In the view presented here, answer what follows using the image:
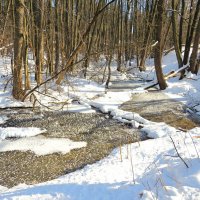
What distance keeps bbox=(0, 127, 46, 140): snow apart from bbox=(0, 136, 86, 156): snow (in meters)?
0.22

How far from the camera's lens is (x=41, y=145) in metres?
6.61

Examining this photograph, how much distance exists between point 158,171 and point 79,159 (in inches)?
77.5

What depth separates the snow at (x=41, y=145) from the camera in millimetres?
6395

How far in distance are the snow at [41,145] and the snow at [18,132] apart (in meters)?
0.22

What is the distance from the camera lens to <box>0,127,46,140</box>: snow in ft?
23.2

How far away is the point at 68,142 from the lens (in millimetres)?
6867

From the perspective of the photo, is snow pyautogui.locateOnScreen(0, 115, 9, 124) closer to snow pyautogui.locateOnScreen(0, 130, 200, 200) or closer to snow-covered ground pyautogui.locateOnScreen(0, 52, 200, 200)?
snow-covered ground pyautogui.locateOnScreen(0, 52, 200, 200)

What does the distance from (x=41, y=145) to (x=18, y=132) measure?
87 centimetres

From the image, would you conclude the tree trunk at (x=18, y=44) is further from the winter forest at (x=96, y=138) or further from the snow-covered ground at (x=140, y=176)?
the snow-covered ground at (x=140, y=176)

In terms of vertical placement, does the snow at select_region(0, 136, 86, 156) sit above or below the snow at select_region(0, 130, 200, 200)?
below

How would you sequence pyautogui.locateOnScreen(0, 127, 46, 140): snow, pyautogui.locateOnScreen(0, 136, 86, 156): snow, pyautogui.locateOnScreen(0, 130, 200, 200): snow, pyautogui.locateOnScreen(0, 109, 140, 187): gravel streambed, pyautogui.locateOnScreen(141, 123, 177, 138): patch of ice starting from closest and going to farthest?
pyautogui.locateOnScreen(0, 130, 200, 200): snow, pyautogui.locateOnScreen(0, 109, 140, 187): gravel streambed, pyautogui.locateOnScreen(0, 136, 86, 156): snow, pyautogui.locateOnScreen(0, 127, 46, 140): snow, pyautogui.locateOnScreen(141, 123, 177, 138): patch of ice

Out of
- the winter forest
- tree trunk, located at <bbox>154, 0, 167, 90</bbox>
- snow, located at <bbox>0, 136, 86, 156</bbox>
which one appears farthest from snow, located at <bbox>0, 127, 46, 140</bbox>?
tree trunk, located at <bbox>154, 0, 167, 90</bbox>

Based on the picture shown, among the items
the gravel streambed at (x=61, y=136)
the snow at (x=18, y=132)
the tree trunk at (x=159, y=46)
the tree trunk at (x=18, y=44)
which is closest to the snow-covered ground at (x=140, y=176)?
the gravel streambed at (x=61, y=136)

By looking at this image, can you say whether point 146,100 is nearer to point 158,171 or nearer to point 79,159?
point 79,159
